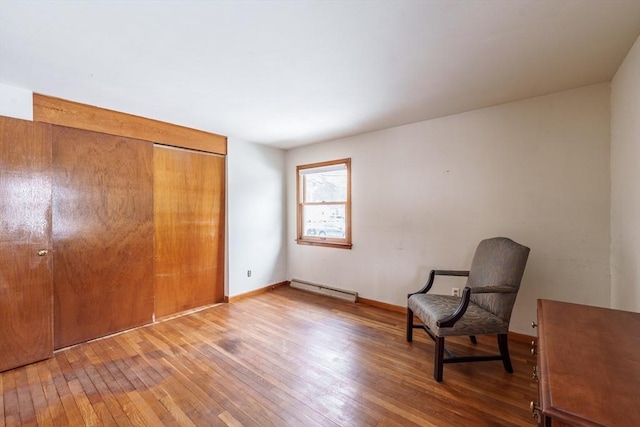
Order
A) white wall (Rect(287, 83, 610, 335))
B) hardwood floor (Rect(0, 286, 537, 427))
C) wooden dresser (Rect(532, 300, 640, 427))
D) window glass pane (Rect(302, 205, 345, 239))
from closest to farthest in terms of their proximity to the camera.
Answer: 1. wooden dresser (Rect(532, 300, 640, 427))
2. hardwood floor (Rect(0, 286, 537, 427))
3. white wall (Rect(287, 83, 610, 335))
4. window glass pane (Rect(302, 205, 345, 239))

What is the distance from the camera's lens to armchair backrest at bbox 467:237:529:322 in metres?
2.08

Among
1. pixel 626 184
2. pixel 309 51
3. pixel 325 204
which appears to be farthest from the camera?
pixel 325 204

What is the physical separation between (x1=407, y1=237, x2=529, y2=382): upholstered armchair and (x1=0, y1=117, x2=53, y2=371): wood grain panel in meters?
3.27

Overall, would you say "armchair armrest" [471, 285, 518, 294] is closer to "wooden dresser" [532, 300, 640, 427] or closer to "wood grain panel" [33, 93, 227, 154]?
"wooden dresser" [532, 300, 640, 427]

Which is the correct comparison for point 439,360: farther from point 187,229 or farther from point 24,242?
point 24,242

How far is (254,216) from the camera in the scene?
4.09m

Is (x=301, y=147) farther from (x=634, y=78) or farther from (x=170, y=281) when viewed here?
(x=634, y=78)

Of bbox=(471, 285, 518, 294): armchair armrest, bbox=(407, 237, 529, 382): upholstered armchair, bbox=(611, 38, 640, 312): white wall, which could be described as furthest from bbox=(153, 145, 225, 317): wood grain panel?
bbox=(611, 38, 640, 312): white wall

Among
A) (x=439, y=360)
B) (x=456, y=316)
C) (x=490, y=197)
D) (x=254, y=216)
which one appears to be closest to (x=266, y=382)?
(x=439, y=360)

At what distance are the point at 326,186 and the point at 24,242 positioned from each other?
130 inches

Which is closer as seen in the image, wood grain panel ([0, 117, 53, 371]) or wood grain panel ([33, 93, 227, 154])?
wood grain panel ([0, 117, 53, 371])

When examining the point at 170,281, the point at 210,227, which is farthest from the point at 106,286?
the point at 210,227

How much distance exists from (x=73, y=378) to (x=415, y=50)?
346 cm

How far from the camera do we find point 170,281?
3.26 metres
